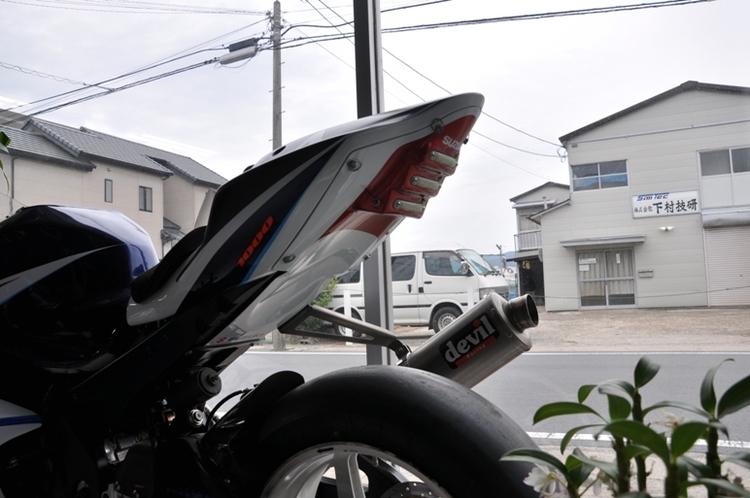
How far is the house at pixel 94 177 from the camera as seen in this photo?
6.93ft

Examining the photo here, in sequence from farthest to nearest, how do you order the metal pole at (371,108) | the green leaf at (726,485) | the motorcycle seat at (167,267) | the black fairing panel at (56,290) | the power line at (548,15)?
the metal pole at (371,108)
the power line at (548,15)
the black fairing panel at (56,290)
the motorcycle seat at (167,267)
the green leaf at (726,485)

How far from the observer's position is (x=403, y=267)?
1994 millimetres

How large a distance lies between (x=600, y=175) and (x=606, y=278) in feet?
0.82

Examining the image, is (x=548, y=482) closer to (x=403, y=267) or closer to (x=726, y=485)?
(x=726, y=485)

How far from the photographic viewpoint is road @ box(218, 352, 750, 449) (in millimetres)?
1353

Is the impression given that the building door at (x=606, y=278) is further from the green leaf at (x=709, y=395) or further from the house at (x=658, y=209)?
the green leaf at (x=709, y=395)

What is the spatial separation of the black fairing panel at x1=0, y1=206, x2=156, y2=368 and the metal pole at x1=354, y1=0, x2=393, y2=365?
719 mm

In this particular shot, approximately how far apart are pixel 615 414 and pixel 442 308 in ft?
5.12

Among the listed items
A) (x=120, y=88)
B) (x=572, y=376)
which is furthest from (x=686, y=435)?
(x=120, y=88)

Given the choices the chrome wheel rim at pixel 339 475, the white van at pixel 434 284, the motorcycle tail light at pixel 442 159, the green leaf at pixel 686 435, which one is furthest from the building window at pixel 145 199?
the green leaf at pixel 686 435

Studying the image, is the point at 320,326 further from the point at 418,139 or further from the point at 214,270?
the point at 418,139

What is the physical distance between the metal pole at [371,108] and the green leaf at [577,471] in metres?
1.19

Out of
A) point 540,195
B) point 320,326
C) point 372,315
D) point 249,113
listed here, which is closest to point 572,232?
point 540,195

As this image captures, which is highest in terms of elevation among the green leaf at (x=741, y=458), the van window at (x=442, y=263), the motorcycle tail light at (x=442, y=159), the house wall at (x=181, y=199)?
the house wall at (x=181, y=199)
